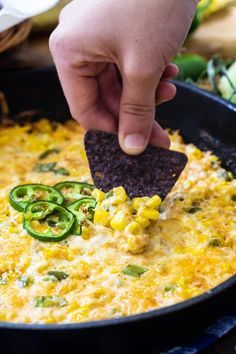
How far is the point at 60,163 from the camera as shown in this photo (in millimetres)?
3910

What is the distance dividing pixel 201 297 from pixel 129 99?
975mm

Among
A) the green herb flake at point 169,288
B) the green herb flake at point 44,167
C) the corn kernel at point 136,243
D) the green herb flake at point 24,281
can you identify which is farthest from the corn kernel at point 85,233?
the green herb flake at point 44,167

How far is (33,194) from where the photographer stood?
3.48 meters

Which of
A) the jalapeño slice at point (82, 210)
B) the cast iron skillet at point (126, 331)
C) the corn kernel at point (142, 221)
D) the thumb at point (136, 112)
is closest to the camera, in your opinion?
the cast iron skillet at point (126, 331)

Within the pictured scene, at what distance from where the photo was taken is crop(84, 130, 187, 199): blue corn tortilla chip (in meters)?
3.41

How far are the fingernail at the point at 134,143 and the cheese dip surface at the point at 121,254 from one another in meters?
0.23

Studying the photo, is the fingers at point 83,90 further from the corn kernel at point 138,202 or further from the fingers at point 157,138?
the corn kernel at point 138,202

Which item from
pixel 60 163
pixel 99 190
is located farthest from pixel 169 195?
pixel 60 163

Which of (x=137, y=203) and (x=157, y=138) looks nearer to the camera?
(x=137, y=203)

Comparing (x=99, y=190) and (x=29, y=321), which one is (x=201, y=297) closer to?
(x=29, y=321)

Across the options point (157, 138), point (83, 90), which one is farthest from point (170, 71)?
point (83, 90)

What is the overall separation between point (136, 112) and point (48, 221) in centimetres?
73

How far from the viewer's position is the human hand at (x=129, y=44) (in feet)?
9.21

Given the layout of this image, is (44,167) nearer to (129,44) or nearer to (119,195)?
(119,195)
